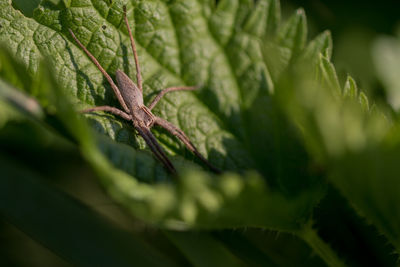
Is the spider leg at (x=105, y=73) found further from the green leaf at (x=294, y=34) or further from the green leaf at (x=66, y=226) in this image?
the green leaf at (x=294, y=34)

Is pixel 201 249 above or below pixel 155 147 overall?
below

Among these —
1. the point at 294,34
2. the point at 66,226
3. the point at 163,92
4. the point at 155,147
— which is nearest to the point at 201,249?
the point at 155,147

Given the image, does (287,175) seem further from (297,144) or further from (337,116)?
(337,116)

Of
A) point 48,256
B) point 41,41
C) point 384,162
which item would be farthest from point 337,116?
point 48,256

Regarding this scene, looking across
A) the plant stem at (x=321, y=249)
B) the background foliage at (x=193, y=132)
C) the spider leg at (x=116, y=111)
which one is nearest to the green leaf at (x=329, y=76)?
the background foliage at (x=193, y=132)

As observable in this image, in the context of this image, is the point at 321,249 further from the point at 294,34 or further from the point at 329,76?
the point at 294,34

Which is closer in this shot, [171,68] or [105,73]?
[105,73]

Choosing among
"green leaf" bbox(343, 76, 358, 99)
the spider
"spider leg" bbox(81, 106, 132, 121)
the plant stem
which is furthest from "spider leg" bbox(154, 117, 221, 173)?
"green leaf" bbox(343, 76, 358, 99)

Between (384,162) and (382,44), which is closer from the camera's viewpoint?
(384,162)
